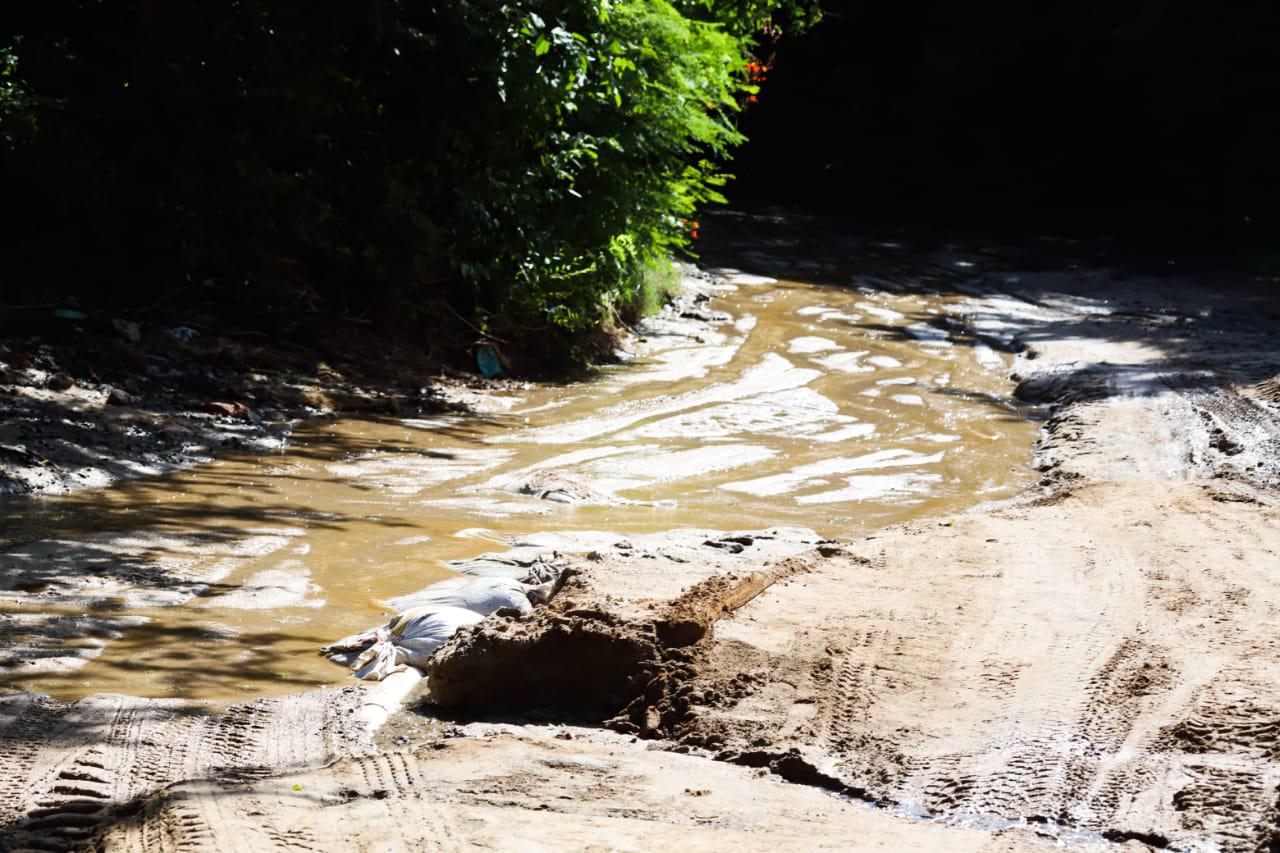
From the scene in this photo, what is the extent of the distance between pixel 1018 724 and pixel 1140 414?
7.00 meters

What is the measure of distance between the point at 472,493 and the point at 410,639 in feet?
8.62

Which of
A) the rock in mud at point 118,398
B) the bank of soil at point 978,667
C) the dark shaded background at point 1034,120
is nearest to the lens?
the bank of soil at point 978,667

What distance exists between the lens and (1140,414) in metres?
10.3

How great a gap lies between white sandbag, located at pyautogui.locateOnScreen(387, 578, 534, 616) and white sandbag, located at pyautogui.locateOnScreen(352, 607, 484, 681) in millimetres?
99

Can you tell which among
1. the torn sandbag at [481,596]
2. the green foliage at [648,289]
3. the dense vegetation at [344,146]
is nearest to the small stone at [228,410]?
the dense vegetation at [344,146]

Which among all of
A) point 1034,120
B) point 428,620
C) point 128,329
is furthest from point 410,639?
point 1034,120

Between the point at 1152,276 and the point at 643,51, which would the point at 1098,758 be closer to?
the point at 643,51

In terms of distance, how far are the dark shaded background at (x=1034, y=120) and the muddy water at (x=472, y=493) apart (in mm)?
8906

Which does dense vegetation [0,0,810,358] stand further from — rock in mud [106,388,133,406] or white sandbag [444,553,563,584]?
white sandbag [444,553,563,584]

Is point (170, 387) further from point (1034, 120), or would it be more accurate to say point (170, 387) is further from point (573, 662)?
point (1034, 120)

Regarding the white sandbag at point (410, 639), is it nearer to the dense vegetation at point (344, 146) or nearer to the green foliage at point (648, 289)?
the dense vegetation at point (344, 146)

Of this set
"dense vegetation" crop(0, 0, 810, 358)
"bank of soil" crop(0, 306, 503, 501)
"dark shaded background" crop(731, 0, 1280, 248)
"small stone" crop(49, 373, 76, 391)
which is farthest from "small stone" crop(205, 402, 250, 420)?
"dark shaded background" crop(731, 0, 1280, 248)

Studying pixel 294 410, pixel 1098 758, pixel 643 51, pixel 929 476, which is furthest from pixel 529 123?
pixel 1098 758

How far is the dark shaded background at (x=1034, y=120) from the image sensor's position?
20000 mm
